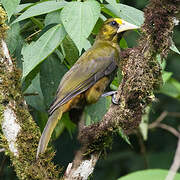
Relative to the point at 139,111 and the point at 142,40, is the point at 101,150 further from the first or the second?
the point at 142,40

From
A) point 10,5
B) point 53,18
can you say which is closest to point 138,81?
point 53,18

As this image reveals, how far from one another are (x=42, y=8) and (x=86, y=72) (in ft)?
2.77

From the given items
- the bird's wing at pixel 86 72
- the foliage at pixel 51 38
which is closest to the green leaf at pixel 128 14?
the foliage at pixel 51 38

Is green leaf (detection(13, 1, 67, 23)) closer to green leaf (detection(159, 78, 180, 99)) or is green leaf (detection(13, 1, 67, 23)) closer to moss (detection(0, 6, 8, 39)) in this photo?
moss (detection(0, 6, 8, 39))

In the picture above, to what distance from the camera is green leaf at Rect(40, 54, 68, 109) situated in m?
2.97

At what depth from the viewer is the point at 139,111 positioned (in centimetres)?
250

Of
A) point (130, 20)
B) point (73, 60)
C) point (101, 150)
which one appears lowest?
point (101, 150)

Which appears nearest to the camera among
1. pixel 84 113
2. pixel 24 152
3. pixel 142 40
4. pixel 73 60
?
pixel 142 40

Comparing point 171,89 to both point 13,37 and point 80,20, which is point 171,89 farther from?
point 80,20

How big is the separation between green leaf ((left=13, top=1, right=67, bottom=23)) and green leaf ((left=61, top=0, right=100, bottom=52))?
0.10 metres

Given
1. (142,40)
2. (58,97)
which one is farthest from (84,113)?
(142,40)

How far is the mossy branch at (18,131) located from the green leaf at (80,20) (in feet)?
1.56

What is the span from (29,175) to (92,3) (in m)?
1.03

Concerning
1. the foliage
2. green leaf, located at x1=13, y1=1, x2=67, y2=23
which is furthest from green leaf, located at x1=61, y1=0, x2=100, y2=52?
green leaf, located at x1=13, y1=1, x2=67, y2=23
